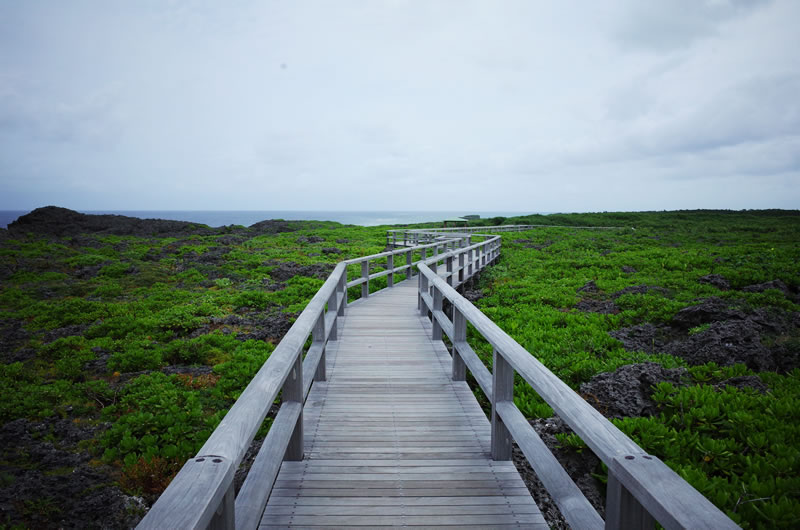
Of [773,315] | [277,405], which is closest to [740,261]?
[773,315]

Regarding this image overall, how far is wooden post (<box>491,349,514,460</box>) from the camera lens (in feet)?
10.2

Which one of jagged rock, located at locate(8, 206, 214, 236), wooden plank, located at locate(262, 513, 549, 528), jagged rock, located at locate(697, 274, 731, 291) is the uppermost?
jagged rock, located at locate(8, 206, 214, 236)

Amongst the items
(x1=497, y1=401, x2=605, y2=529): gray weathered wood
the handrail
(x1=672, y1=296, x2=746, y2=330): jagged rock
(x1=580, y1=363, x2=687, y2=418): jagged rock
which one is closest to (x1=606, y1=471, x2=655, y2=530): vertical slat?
the handrail

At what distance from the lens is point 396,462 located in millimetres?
3309

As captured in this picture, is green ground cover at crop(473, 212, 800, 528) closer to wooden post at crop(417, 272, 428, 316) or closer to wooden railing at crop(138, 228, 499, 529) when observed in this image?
wooden post at crop(417, 272, 428, 316)

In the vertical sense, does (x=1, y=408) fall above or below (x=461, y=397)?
below

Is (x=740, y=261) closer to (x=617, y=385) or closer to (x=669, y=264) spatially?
(x=669, y=264)

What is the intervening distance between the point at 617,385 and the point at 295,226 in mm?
43454

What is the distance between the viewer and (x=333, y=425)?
3973 millimetres

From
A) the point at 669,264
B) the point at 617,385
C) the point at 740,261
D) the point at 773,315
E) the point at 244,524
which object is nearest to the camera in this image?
the point at 244,524

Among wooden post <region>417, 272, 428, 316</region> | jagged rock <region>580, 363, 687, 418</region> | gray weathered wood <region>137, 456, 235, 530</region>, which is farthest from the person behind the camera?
wooden post <region>417, 272, 428, 316</region>

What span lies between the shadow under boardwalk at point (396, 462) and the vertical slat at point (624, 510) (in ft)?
3.86

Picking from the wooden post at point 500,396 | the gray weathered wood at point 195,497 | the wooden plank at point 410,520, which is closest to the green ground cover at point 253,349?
the wooden post at point 500,396

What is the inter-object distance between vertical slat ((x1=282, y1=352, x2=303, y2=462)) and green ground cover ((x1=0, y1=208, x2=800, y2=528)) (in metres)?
2.11
